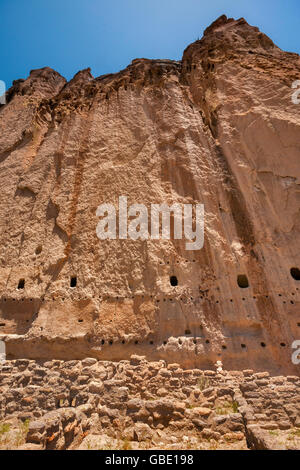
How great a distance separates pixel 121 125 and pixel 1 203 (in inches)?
227

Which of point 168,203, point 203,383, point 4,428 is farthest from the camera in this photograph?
point 168,203

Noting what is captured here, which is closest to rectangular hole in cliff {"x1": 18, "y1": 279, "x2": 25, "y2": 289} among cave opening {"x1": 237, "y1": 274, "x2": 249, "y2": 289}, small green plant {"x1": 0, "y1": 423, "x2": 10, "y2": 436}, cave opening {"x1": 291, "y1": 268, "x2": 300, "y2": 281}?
small green plant {"x1": 0, "y1": 423, "x2": 10, "y2": 436}

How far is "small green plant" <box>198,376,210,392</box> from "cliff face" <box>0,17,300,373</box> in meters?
0.46

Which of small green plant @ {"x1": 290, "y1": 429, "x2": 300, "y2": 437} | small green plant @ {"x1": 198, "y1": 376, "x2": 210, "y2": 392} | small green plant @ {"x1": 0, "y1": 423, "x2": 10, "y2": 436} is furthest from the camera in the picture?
small green plant @ {"x1": 198, "y1": 376, "x2": 210, "y2": 392}

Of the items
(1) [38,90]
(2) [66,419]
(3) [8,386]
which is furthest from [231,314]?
(1) [38,90]

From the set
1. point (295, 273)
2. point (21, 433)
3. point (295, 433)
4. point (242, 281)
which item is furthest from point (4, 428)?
point (295, 273)

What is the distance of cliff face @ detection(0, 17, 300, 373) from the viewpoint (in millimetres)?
6859

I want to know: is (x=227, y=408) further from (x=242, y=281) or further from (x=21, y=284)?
(x=21, y=284)

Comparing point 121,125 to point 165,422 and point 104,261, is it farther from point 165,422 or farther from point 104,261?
point 165,422

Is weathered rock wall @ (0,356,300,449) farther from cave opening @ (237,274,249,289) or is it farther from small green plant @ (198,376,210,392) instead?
cave opening @ (237,274,249,289)

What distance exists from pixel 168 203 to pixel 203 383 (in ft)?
16.7

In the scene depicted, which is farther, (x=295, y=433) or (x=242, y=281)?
(x=242, y=281)

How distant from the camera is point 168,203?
337 inches

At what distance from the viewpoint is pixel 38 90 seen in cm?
1633
